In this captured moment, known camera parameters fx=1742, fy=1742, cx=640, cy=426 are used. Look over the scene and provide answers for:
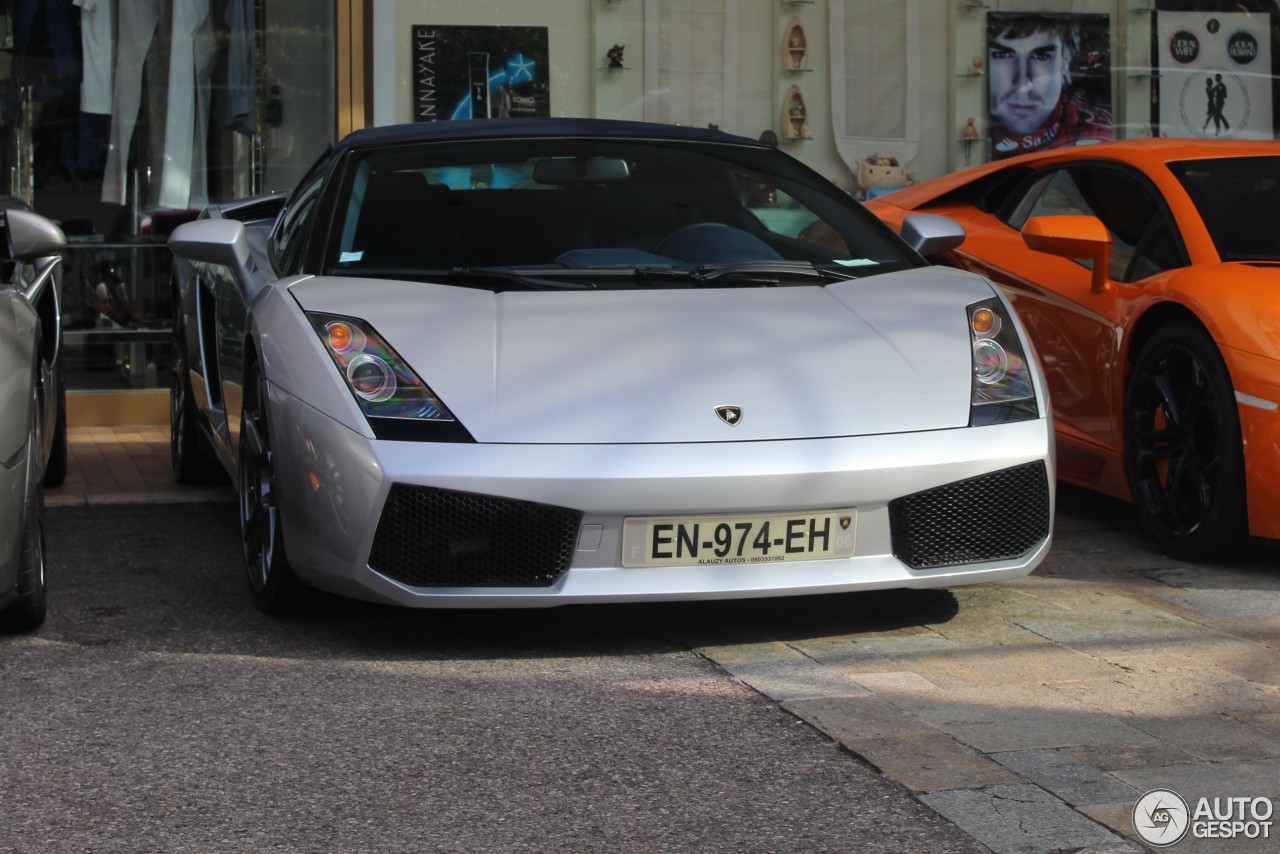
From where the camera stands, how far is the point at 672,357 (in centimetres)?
Result: 386

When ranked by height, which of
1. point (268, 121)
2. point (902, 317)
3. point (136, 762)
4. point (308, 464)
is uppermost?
point (268, 121)

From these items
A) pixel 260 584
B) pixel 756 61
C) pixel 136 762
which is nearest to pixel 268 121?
pixel 756 61

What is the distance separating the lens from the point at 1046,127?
9.79 metres

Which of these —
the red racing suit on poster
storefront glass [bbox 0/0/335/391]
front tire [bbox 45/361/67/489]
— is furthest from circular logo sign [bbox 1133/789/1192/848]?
the red racing suit on poster

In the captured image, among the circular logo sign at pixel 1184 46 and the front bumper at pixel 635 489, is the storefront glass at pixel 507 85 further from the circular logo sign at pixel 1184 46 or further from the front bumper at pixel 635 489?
the front bumper at pixel 635 489

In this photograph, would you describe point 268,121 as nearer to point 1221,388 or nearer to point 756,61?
point 756,61

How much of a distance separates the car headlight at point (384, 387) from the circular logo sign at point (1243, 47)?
7501 millimetres

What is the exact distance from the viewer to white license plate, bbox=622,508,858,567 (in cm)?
364

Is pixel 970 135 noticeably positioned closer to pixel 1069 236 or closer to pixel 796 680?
pixel 1069 236

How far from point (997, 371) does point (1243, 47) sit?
22.4ft

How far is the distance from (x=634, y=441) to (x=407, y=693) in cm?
69

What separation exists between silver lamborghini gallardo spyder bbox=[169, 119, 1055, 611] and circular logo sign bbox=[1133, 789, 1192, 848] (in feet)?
3.37

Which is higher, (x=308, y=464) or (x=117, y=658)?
(x=308, y=464)

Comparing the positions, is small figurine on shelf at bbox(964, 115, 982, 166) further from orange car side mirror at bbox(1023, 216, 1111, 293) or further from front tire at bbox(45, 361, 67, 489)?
front tire at bbox(45, 361, 67, 489)
